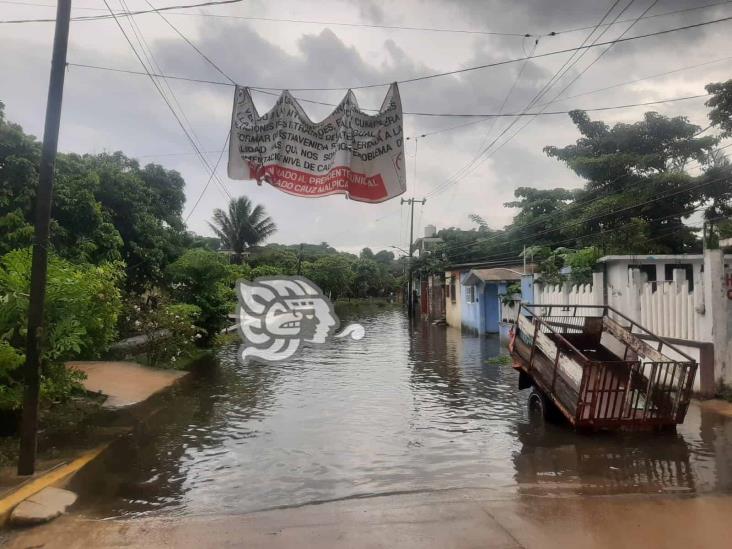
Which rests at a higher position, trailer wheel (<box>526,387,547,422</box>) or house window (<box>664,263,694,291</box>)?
house window (<box>664,263,694,291</box>)

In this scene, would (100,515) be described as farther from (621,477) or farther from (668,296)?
(668,296)

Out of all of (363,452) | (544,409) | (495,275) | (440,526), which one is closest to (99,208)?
(363,452)

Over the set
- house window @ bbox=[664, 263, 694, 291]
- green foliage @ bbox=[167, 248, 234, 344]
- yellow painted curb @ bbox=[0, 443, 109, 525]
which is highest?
house window @ bbox=[664, 263, 694, 291]

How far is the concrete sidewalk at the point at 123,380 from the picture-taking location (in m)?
10.3

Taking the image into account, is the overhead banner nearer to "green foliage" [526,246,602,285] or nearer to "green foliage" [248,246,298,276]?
"green foliage" [526,246,602,285]

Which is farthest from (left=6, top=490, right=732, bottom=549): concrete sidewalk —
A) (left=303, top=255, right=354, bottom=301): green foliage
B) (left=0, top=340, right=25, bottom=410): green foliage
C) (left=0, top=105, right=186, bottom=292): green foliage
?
(left=303, top=255, right=354, bottom=301): green foliage

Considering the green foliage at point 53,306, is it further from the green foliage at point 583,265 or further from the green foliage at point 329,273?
the green foliage at point 329,273

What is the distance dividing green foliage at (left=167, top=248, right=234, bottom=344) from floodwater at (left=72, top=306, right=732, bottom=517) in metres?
6.20

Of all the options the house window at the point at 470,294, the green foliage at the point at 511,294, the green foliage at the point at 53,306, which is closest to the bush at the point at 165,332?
the green foliage at the point at 53,306

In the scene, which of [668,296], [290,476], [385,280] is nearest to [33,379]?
[290,476]

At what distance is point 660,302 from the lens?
10.9 m

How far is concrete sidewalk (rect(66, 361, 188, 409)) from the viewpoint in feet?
33.8

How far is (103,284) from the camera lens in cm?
898

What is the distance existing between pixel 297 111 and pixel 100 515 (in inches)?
193
